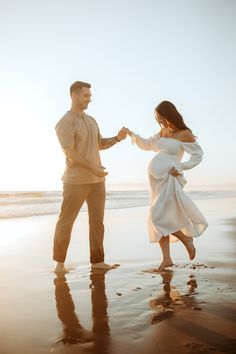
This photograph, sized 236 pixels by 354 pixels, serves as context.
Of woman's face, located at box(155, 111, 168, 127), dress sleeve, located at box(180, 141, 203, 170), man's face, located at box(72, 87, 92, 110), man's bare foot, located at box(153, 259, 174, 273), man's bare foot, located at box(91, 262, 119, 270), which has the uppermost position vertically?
man's face, located at box(72, 87, 92, 110)

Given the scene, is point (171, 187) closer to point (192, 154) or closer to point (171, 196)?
point (171, 196)

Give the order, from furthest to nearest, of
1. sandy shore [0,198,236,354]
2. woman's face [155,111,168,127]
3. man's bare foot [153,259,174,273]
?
woman's face [155,111,168,127] → man's bare foot [153,259,174,273] → sandy shore [0,198,236,354]

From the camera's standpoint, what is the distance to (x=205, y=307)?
311 centimetres

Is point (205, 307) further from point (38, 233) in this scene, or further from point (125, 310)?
point (38, 233)

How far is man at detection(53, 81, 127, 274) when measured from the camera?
511 centimetres

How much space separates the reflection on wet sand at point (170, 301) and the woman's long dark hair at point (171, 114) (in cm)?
203

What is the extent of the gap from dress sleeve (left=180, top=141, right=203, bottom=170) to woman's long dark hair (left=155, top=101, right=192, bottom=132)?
245 millimetres

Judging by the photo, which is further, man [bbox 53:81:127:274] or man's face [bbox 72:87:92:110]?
man's face [bbox 72:87:92:110]

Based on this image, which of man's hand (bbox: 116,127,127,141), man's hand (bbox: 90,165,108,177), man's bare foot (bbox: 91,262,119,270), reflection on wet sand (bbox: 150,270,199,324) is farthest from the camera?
man's hand (bbox: 116,127,127,141)

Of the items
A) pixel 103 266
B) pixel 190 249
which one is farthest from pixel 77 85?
pixel 190 249

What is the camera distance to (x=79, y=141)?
525 cm

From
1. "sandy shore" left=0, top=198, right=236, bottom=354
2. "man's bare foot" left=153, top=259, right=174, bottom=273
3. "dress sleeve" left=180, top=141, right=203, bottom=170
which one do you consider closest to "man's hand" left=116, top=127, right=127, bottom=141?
"dress sleeve" left=180, top=141, right=203, bottom=170

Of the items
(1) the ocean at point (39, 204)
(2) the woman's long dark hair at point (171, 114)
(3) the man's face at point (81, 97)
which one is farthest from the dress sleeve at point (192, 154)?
(1) the ocean at point (39, 204)

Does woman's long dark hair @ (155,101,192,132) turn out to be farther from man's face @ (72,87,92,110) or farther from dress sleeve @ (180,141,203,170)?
man's face @ (72,87,92,110)
